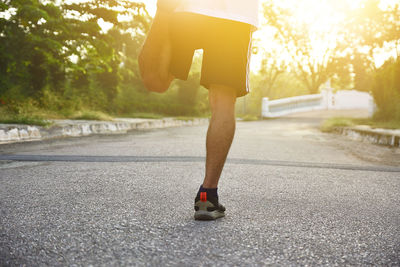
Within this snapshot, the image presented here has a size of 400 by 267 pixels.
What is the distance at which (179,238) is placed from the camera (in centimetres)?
168

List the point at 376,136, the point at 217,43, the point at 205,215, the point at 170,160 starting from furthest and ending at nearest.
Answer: the point at 376,136
the point at 170,160
the point at 217,43
the point at 205,215

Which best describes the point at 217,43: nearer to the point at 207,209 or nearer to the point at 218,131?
the point at 218,131

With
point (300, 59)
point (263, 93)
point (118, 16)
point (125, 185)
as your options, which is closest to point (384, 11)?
point (118, 16)

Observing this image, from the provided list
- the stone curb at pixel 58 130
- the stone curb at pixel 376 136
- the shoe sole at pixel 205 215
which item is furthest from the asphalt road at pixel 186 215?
the stone curb at pixel 376 136

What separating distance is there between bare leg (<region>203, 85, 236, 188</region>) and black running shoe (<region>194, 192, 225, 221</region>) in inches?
3.3

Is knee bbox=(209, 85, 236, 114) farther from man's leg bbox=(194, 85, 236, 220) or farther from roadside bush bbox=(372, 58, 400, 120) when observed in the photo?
roadside bush bbox=(372, 58, 400, 120)

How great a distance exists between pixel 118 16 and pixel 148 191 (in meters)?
8.55

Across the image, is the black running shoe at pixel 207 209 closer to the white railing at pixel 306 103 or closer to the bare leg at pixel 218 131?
the bare leg at pixel 218 131

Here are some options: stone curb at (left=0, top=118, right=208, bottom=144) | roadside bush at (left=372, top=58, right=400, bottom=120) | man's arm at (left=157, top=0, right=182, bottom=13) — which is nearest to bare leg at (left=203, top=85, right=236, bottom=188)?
man's arm at (left=157, top=0, right=182, bottom=13)

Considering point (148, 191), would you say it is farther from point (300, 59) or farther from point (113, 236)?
point (300, 59)

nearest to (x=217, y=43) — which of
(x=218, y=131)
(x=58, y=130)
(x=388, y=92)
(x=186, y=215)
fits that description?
(x=218, y=131)

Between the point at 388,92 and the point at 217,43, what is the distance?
9441mm

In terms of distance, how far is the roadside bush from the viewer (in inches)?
380

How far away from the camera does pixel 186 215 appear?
2.09 metres
